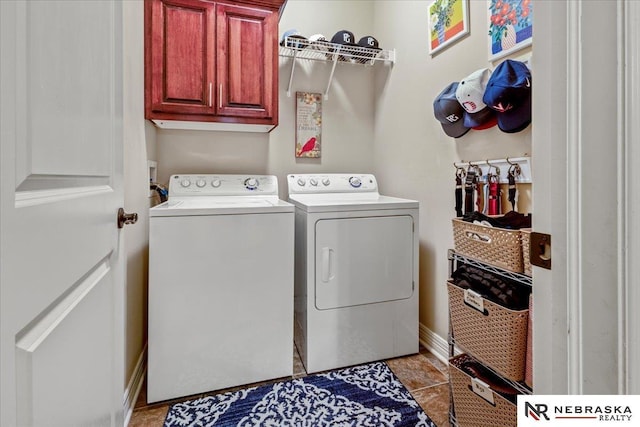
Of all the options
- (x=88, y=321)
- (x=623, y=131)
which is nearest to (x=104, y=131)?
(x=88, y=321)

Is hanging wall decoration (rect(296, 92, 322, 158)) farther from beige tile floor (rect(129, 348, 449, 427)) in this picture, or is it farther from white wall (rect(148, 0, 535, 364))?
beige tile floor (rect(129, 348, 449, 427))

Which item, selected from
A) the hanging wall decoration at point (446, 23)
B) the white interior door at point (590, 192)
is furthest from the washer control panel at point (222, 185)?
the white interior door at point (590, 192)

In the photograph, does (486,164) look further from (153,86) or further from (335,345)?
(153,86)

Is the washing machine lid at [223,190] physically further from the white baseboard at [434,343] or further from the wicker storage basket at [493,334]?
the white baseboard at [434,343]

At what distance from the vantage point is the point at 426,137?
6.79ft

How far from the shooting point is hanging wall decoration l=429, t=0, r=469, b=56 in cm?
172

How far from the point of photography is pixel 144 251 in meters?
1.88

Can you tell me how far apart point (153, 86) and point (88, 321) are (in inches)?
60.7

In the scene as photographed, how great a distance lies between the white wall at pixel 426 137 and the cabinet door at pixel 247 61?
0.96 meters

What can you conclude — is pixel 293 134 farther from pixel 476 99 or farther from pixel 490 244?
pixel 490 244

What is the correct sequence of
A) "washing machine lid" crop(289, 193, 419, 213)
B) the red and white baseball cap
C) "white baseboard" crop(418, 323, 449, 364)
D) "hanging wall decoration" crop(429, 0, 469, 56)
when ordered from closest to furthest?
1. the red and white baseball cap
2. "hanging wall decoration" crop(429, 0, 469, 56)
3. "washing machine lid" crop(289, 193, 419, 213)
4. "white baseboard" crop(418, 323, 449, 364)

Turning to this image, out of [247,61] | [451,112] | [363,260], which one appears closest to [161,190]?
[247,61]

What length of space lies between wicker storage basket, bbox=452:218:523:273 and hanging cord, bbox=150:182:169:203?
1.84 m

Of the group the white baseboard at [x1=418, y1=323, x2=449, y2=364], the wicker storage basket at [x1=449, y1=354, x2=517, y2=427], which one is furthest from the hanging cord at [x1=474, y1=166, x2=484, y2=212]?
the white baseboard at [x1=418, y1=323, x2=449, y2=364]
